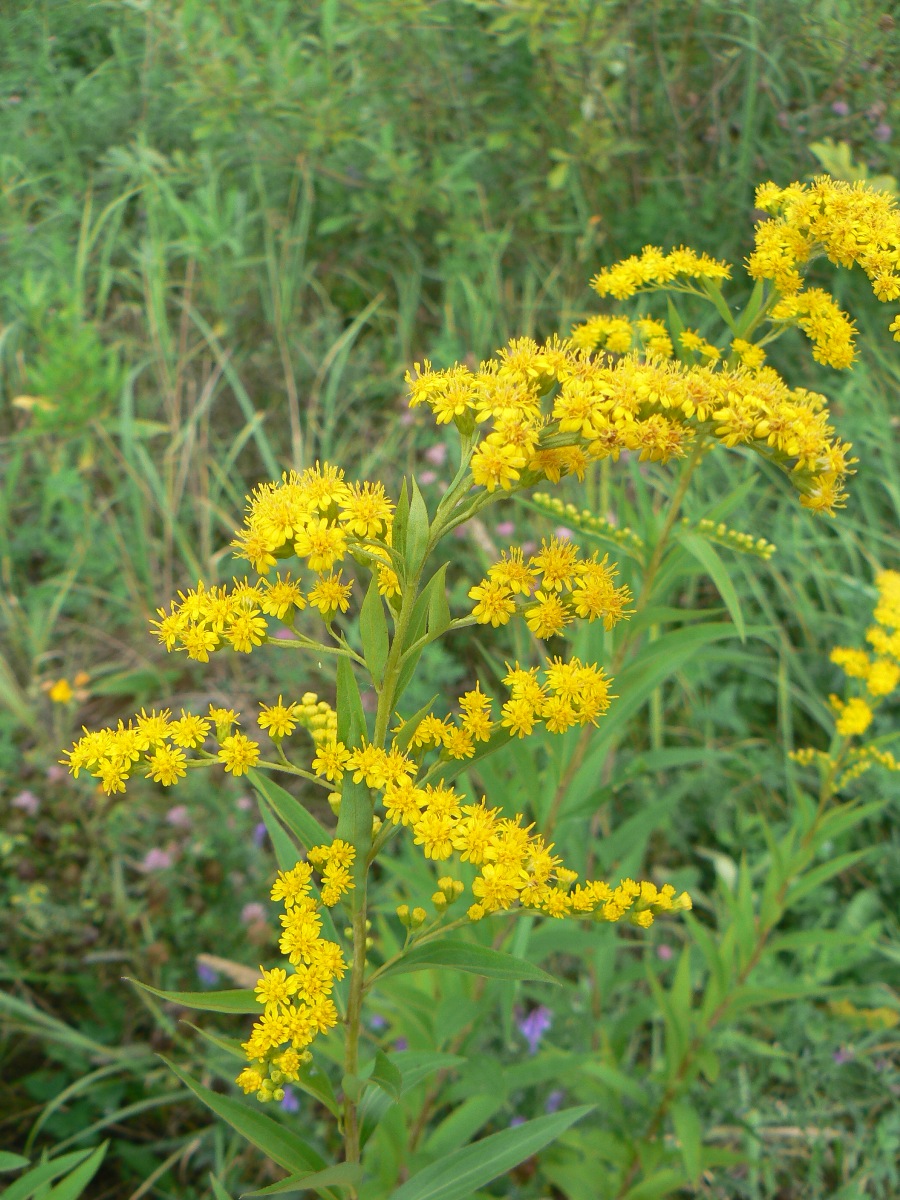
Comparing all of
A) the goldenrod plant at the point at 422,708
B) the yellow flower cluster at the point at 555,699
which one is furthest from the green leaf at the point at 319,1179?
the yellow flower cluster at the point at 555,699

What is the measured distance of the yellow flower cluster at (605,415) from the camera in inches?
45.1

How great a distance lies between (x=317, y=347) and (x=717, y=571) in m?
2.96

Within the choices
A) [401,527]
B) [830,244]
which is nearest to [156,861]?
[401,527]

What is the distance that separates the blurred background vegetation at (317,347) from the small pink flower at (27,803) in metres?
0.04

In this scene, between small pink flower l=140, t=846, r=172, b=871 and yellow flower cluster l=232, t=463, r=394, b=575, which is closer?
yellow flower cluster l=232, t=463, r=394, b=575

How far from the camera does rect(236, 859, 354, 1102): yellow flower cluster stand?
3.83 ft

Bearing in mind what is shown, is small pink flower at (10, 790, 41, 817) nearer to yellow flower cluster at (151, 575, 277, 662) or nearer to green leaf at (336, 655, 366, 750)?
yellow flower cluster at (151, 575, 277, 662)

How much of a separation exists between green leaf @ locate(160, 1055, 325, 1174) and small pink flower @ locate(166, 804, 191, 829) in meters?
1.46

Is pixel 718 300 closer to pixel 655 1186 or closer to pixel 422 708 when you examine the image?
pixel 422 708

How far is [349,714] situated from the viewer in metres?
1.22

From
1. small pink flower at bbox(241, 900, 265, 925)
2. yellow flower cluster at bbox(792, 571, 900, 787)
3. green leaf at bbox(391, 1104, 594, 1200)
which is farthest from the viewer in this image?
small pink flower at bbox(241, 900, 265, 925)

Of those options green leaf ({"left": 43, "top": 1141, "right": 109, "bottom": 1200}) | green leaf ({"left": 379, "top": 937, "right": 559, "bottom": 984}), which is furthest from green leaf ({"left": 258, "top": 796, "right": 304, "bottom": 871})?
green leaf ({"left": 43, "top": 1141, "right": 109, "bottom": 1200})

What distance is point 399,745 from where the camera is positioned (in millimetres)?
1211

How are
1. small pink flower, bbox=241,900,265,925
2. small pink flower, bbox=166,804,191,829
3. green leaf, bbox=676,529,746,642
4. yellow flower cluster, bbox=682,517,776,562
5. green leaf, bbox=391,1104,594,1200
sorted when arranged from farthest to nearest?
small pink flower, bbox=166,804,191,829 < small pink flower, bbox=241,900,265,925 < yellow flower cluster, bbox=682,517,776,562 < green leaf, bbox=676,529,746,642 < green leaf, bbox=391,1104,594,1200
